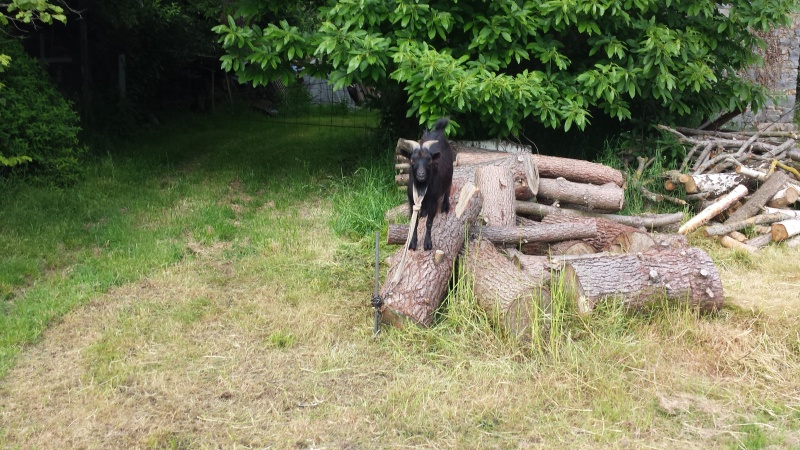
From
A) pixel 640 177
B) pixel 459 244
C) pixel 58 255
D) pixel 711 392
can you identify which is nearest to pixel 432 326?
pixel 459 244

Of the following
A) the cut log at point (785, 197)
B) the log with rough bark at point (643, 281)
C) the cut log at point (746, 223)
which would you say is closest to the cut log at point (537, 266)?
the log with rough bark at point (643, 281)

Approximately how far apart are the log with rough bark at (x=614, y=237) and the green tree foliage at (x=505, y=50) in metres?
1.50

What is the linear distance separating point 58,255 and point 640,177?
271 inches

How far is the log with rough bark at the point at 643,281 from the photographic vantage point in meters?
5.60

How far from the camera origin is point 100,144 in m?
11.4

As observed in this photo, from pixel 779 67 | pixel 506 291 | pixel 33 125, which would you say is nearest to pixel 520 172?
pixel 506 291

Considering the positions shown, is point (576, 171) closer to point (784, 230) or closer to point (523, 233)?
point (523, 233)

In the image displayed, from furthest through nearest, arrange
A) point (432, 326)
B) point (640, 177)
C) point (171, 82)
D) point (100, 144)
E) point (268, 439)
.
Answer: point (171, 82) → point (100, 144) → point (640, 177) → point (432, 326) → point (268, 439)

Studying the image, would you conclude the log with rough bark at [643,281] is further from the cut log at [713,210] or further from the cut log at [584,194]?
the cut log at [713,210]

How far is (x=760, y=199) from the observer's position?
27.2ft

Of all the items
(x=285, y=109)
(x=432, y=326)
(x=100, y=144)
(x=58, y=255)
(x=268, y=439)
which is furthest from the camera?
(x=285, y=109)

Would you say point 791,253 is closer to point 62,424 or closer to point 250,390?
point 250,390

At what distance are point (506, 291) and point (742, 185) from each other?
441 cm

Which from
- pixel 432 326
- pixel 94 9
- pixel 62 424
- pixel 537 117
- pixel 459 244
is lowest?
pixel 62 424
